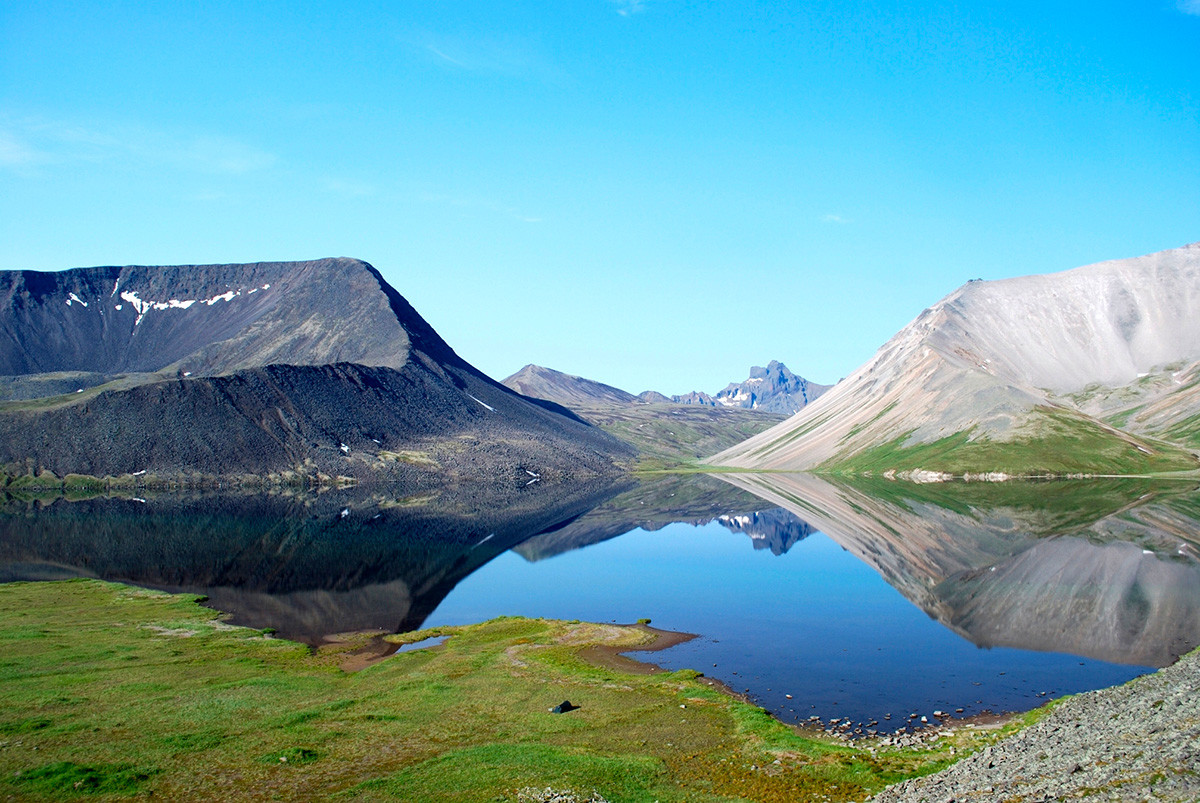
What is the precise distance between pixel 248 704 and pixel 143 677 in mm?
7441

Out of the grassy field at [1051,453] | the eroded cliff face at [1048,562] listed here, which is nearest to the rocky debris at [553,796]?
the eroded cliff face at [1048,562]

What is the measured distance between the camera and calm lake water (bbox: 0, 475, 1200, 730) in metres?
41.3

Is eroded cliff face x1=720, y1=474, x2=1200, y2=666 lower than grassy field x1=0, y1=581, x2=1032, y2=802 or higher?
higher

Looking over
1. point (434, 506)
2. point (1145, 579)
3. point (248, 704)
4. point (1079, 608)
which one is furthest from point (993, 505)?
point (248, 704)

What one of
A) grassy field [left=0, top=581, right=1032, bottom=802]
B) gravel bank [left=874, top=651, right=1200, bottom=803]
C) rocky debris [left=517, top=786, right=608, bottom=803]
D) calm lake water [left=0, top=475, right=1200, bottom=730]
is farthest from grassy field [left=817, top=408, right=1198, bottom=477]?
rocky debris [left=517, top=786, right=608, bottom=803]

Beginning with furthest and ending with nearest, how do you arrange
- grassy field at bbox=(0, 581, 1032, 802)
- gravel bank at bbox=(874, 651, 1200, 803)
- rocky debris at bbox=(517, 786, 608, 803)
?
grassy field at bbox=(0, 581, 1032, 802)
rocky debris at bbox=(517, 786, 608, 803)
gravel bank at bbox=(874, 651, 1200, 803)

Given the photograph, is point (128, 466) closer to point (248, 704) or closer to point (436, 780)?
point (248, 704)

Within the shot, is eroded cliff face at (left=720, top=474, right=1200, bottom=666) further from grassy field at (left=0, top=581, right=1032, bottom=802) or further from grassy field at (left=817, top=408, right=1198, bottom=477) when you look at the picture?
grassy field at (left=817, top=408, right=1198, bottom=477)

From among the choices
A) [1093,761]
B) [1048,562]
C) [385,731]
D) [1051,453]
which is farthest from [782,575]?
[1051,453]

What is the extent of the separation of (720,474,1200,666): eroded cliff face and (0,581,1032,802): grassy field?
2160 centimetres

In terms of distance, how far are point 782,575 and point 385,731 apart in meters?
49.8

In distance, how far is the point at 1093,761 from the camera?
2141 centimetres

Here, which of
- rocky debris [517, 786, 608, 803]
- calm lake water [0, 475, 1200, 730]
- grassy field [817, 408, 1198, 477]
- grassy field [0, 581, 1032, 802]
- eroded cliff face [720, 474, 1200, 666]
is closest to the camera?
rocky debris [517, 786, 608, 803]

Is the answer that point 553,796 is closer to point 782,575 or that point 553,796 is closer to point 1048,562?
point 782,575
